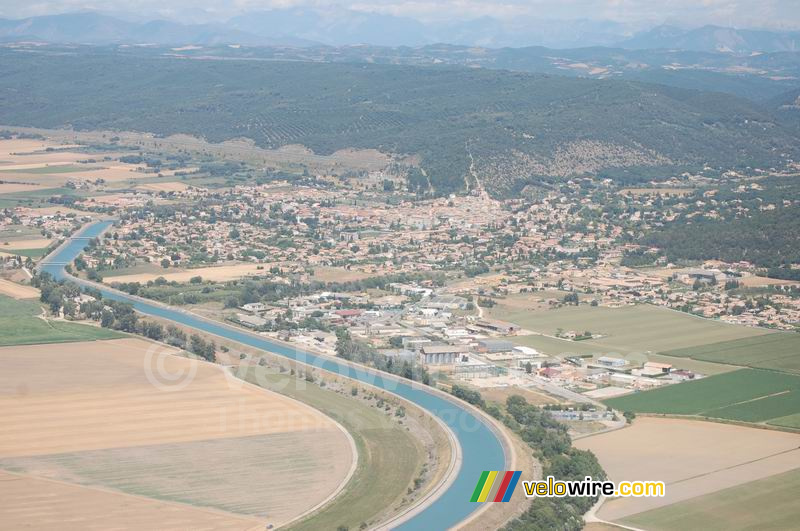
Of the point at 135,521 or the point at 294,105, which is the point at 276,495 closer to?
the point at 135,521

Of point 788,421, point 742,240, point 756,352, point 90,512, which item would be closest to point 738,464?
point 788,421

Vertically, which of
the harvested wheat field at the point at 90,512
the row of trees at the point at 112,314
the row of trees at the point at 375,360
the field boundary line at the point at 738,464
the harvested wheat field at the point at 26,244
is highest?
the field boundary line at the point at 738,464

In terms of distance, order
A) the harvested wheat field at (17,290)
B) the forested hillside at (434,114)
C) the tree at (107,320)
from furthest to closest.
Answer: the forested hillside at (434,114) → the harvested wheat field at (17,290) → the tree at (107,320)

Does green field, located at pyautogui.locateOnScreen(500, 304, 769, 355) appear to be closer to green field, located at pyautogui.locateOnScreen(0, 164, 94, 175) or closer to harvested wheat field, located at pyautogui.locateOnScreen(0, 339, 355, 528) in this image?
harvested wheat field, located at pyautogui.locateOnScreen(0, 339, 355, 528)

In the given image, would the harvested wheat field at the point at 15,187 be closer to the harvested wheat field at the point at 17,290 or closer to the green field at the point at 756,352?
the harvested wheat field at the point at 17,290

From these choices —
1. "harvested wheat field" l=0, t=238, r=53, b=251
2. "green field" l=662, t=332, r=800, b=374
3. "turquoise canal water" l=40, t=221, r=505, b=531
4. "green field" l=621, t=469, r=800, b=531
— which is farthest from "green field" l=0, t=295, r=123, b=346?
"green field" l=621, t=469, r=800, b=531

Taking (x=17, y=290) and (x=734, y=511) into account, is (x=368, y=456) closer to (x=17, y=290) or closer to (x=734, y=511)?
(x=734, y=511)

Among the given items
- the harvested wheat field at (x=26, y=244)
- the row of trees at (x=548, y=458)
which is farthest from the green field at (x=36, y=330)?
the harvested wheat field at (x=26, y=244)

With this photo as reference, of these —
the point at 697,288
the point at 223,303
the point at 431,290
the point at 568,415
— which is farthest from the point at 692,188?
the point at 568,415
